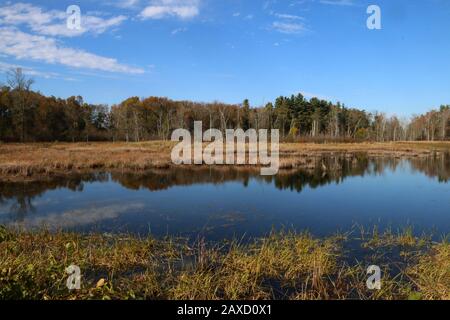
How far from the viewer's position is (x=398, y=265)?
27.5ft

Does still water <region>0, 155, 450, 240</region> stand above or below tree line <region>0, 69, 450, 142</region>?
below

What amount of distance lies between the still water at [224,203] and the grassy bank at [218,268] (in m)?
1.55

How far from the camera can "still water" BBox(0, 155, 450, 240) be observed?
12.0 m

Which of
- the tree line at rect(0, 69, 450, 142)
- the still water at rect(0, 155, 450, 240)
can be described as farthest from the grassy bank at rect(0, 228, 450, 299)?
the tree line at rect(0, 69, 450, 142)

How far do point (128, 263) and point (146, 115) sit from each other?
75.7 metres

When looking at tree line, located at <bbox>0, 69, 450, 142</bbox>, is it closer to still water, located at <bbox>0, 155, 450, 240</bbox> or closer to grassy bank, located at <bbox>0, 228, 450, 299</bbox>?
still water, located at <bbox>0, 155, 450, 240</bbox>

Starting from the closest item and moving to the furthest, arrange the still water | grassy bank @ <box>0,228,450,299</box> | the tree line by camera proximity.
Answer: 1. grassy bank @ <box>0,228,450,299</box>
2. the still water
3. the tree line

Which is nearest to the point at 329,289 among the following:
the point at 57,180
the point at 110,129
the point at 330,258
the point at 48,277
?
the point at 330,258

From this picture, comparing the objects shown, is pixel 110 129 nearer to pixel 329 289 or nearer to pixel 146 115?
pixel 146 115

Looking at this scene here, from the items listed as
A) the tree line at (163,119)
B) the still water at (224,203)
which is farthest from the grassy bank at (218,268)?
the tree line at (163,119)

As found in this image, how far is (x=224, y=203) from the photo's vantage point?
16031mm

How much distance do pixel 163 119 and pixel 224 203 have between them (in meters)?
66.4

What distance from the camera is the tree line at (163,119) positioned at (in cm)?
5719

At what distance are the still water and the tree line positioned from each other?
39.6m
